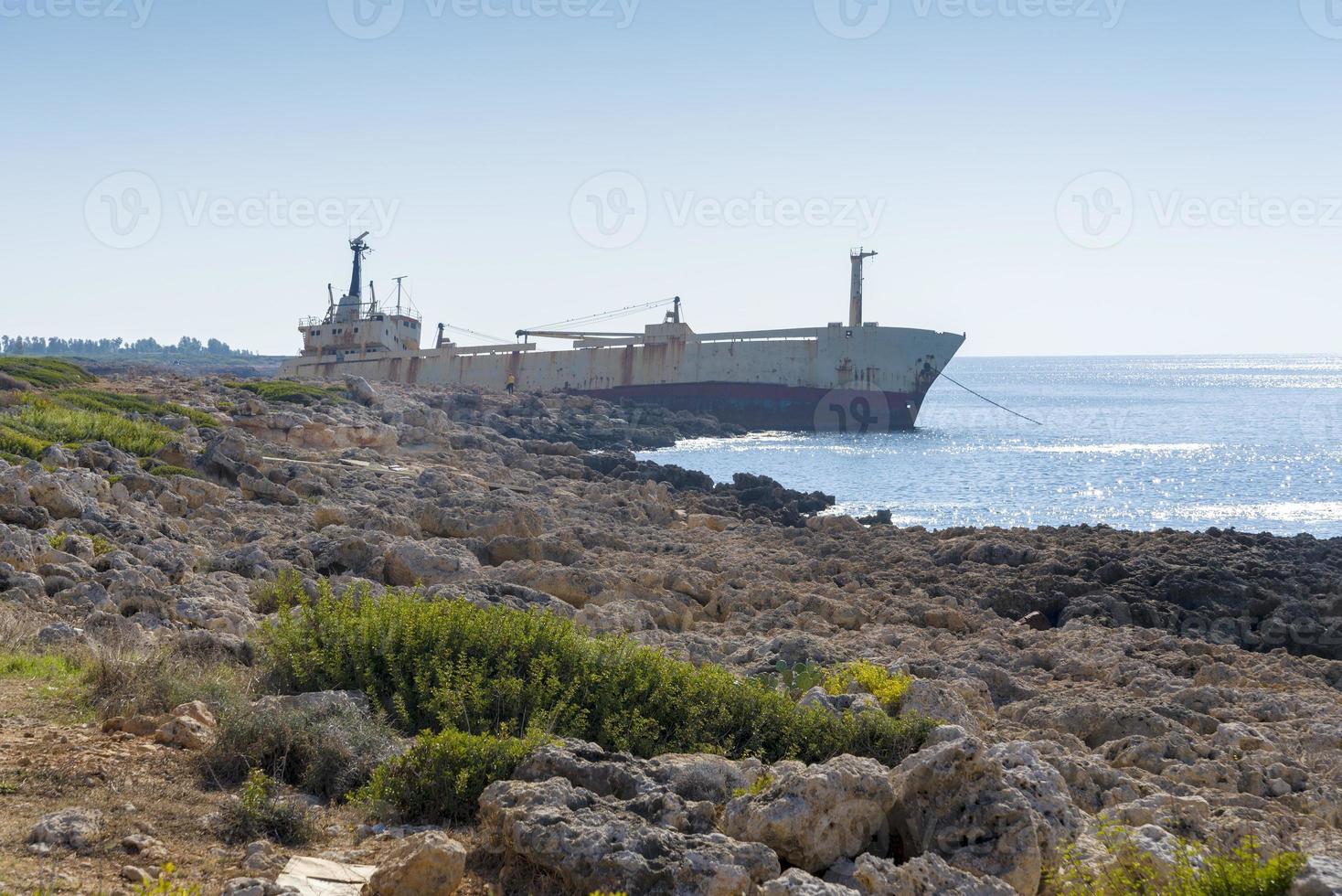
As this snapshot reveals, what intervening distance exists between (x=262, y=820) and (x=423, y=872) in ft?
2.87

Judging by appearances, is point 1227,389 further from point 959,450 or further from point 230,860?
point 230,860

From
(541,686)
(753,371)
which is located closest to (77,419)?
(541,686)

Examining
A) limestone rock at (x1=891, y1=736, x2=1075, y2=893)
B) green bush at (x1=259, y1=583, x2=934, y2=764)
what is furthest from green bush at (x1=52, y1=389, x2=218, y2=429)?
limestone rock at (x1=891, y1=736, x2=1075, y2=893)

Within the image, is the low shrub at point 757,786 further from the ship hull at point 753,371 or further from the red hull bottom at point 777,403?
the red hull bottom at point 777,403

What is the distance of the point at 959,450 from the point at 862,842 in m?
43.6

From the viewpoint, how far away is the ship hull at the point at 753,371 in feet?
171

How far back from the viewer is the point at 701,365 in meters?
53.8

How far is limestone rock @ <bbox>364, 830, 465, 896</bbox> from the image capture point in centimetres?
350

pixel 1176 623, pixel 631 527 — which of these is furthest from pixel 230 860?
pixel 631 527

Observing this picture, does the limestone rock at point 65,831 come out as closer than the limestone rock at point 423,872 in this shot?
No

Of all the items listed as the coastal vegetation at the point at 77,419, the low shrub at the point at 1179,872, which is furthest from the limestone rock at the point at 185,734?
the coastal vegetation at the point at 77,419

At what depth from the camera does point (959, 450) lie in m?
46.0

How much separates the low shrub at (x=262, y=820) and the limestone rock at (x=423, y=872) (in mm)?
626

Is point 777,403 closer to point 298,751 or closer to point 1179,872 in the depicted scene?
point 298,751
